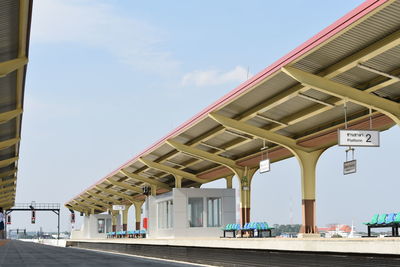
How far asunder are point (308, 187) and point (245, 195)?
10.3 m

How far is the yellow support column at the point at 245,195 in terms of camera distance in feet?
130

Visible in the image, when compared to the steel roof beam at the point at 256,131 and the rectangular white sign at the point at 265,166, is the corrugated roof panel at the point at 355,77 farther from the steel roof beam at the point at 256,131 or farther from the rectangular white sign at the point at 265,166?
the rectangular white sign at the point at 265,166

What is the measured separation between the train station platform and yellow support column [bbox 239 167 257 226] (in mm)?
7556

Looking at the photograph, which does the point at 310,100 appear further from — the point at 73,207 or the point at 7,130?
the point at 73,207

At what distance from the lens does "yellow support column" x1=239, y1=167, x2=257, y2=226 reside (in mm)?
39594

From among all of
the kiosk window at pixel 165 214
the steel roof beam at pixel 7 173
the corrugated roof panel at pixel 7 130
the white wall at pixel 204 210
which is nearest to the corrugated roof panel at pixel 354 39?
the corrugated roof panel at pixel 7 130

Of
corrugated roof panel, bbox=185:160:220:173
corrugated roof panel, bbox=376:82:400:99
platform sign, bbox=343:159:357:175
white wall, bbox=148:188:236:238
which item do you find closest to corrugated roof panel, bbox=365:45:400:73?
corrugated roof panel, bbox=376:82:400:99

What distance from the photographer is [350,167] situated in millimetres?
23453

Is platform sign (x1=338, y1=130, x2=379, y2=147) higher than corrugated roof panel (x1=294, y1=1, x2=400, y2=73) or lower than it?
lower

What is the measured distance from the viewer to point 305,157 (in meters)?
30.6

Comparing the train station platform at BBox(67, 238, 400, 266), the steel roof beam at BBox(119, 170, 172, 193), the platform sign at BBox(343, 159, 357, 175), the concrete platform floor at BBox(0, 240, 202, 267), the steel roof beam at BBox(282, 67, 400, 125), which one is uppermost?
the steel roof beam at BBox(282, 67, 400, 125)

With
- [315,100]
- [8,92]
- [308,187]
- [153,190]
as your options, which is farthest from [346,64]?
[153,190]

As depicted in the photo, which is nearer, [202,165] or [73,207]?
[202,165]

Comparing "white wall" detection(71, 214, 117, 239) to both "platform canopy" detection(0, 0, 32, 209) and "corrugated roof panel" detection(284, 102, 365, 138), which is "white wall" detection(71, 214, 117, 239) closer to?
"platform canopy" detection(0, 0, 32, 209)
